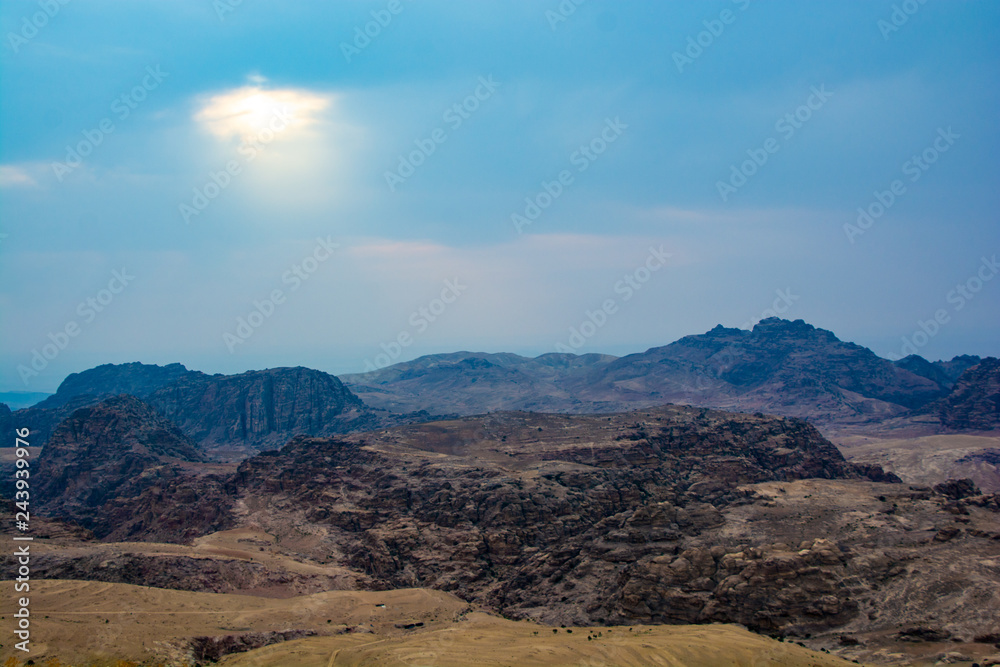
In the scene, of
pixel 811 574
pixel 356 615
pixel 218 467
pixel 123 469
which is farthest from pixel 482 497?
pixel 123 469

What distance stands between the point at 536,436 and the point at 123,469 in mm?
91545

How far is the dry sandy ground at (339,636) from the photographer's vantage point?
180 ft

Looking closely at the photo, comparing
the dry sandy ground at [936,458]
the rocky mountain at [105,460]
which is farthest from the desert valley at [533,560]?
the dry sandy ground at [936,458]

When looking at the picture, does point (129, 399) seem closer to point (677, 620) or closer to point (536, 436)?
point (536, 436)

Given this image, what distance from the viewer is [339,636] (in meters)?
64.6

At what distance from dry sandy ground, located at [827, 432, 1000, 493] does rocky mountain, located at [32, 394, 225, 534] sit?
156759mm

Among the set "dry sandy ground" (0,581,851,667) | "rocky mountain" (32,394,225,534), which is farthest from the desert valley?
"rocky mountain" (32,394,225,534)

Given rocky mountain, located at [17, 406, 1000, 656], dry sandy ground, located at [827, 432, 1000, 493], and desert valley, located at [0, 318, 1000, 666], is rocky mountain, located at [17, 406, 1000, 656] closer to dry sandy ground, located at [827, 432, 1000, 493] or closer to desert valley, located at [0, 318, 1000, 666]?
desert valley, located at [0, 318, 1000, 666]

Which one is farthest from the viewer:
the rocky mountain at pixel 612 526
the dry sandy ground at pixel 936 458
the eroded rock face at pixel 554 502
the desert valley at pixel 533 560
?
the dry sandy ground at pixel 936 458

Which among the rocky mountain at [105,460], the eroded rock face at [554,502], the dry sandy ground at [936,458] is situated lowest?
the dry sandy ground at [936,458]

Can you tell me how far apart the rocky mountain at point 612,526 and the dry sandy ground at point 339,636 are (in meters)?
7.47

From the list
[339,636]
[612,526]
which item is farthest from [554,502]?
[339,636]

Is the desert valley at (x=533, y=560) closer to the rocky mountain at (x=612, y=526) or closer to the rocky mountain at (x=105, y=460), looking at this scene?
the rocky mountain at (x=612, y=526)

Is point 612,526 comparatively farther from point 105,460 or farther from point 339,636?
point 105,460
